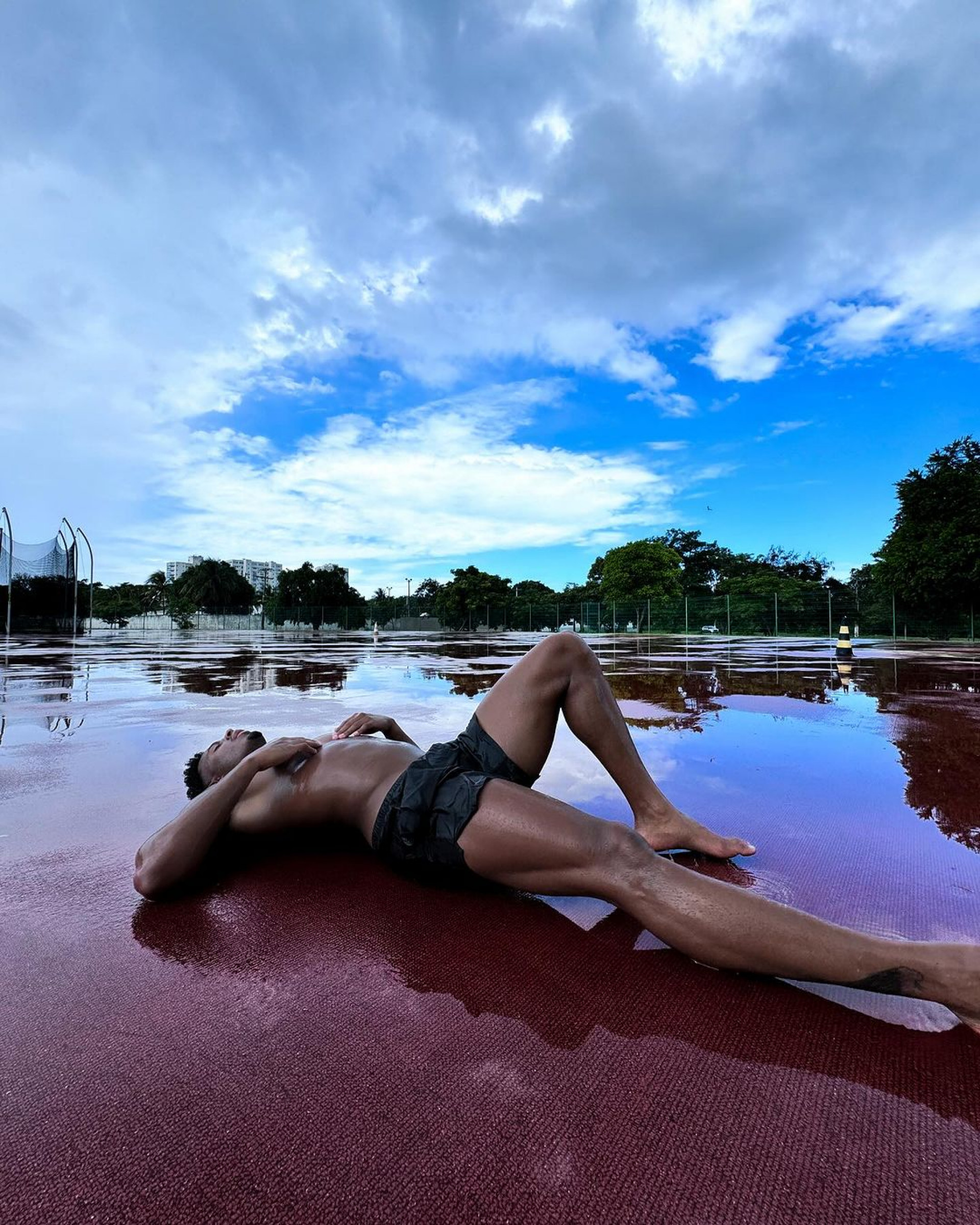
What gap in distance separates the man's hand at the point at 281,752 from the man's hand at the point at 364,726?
0.67 feet

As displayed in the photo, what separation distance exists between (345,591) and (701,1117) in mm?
68378

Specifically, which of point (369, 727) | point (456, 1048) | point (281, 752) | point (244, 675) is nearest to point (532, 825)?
point (456, 1048)

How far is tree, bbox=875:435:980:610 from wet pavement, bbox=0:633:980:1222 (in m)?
27.5

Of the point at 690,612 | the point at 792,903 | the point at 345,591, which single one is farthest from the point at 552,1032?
the point at 345,591

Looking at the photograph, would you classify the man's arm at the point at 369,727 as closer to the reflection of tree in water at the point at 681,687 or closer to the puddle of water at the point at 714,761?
the puddle of water at the point at 714,761

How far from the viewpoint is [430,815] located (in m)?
1.64

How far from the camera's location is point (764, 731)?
4367 millimetres

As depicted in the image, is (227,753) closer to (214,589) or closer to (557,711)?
(557,711)

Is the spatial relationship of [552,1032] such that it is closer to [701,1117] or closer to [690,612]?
[701,1117]

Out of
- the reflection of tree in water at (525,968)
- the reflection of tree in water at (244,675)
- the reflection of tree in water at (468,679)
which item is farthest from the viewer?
the reflection of tree in water at (244,675)

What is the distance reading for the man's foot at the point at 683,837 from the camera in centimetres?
209

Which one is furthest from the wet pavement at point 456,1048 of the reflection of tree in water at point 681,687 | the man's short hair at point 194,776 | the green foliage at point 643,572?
the green foliage at point 643,572

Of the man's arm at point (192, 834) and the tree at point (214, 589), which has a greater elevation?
the tree at point (214, 589)

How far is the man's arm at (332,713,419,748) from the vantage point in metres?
2.21
